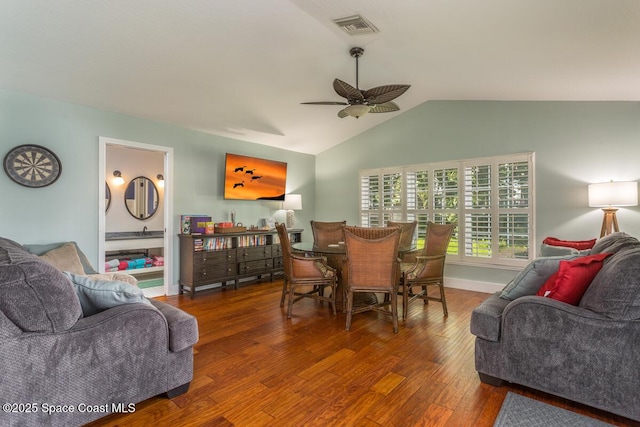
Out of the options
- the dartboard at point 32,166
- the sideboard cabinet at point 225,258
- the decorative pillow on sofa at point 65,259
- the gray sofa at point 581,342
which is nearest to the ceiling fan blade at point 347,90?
the gray sofa at point 581,342

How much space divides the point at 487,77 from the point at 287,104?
2.53 metres

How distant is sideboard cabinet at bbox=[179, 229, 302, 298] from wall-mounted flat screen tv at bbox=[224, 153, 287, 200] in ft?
2.30

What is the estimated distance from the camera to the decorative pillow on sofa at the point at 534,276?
2277 millimetres

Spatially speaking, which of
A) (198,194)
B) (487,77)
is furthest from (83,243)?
(487,77)

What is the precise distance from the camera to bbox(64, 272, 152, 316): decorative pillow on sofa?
1.85 metres

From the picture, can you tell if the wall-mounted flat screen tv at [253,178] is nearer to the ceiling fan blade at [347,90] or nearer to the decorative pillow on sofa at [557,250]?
the ceiling fan blade at [347,90]

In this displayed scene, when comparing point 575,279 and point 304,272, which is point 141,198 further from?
→ point 575,279

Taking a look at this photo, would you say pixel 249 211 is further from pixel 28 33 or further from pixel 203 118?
pixel 28 33

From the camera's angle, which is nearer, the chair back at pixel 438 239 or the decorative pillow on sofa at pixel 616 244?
the decorative pillow on sofa at pixel 616 244

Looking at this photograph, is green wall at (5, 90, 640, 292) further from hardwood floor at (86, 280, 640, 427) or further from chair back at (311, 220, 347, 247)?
hardwood floor at (86, 280, 640, 427)

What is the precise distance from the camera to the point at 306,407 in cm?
195

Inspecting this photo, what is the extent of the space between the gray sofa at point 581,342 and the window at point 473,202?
2.49m

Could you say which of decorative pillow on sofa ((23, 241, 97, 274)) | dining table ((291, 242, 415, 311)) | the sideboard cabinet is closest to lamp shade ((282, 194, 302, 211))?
the sideboard cabinet

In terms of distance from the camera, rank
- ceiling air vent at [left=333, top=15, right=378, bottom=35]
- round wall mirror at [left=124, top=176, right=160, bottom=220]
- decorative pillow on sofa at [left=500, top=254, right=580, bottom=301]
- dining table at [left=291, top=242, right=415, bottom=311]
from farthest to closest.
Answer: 1. round wall mirror at [left=124, top=176, right=160, bottom=220]
2. dining table at [left=291, top=242, right=415, bottom=311]
3. ceiling air vent at [left=333, top=15, right=378, bottom=35]
4. decorative pillow on sofa at [left=500, top=254, right=580, bottom=301]
